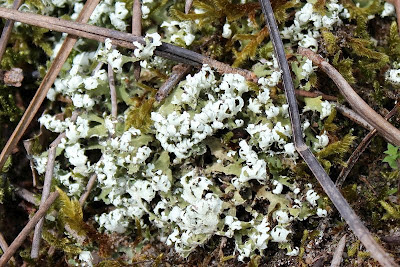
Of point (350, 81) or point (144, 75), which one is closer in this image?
point (350, 81)

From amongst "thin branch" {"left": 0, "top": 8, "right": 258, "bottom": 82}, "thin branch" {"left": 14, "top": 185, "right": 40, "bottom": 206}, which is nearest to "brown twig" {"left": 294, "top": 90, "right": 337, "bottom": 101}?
"thin branch" {"left": 0, "top": 8, "right": 258, "bottom": 82}

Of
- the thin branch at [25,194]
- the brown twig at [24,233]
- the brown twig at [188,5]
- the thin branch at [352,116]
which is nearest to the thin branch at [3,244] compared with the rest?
the brown twig at [24,233]

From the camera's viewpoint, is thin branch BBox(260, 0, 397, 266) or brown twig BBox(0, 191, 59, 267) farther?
brown twig BBox(0, 191, 59, 267)

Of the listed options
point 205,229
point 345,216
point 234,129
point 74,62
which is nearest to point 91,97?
point 74,62

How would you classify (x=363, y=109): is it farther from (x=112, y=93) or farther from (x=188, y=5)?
(x=112, y=93)

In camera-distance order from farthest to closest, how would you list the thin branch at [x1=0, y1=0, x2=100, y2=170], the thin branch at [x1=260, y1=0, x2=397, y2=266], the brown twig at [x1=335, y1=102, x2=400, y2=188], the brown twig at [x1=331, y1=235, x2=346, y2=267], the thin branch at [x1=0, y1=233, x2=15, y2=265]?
the thin branch at [x1=0, y1=0, x2=100, y2=170] < the thin branch at [x1=0, y1=233, x2=15, y2=265] < the brown twig at [x1=335, y1=102, x2=400, y2=188] < the brown twig at [x1=331, y1=235, x2=346, y2=267] < the thin branch at [x1=260, y1=0, x2=397, y2=266]

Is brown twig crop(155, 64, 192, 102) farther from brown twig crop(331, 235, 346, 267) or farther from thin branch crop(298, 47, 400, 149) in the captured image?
brown twig crop(331, 235, 346, 267)

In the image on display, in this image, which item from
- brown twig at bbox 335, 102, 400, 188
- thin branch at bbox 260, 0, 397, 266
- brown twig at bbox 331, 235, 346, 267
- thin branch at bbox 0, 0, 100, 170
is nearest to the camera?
thin branch at bbox 260, 0, 397, 266

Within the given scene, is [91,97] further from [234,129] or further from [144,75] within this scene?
[234,129]
